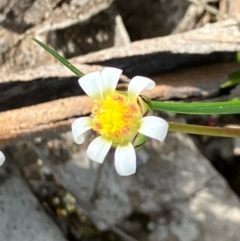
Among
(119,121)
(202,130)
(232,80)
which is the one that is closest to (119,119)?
(119,121)

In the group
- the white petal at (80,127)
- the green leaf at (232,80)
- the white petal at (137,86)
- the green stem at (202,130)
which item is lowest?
the green leaf at (232,80)

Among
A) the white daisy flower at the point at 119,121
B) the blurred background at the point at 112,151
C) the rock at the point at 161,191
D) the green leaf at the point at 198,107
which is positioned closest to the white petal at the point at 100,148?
the white daisy flower at the point at 119,121

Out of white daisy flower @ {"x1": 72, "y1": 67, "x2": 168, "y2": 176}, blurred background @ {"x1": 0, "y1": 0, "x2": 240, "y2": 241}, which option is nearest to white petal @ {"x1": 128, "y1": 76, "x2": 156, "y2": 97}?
white daisy flower @ {"x1": 72, "y1": 67, "x2": 168, "y2": 176}

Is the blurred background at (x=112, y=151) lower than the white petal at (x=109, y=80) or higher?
lower

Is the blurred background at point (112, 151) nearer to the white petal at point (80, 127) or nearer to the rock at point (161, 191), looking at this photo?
the rock at point (161, 191)

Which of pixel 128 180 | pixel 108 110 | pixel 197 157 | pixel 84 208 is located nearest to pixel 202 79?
pixel 197 157

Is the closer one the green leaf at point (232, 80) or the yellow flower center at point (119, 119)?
the yellow flower center at point (119, 119)

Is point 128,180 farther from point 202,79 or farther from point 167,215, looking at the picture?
point 202,79

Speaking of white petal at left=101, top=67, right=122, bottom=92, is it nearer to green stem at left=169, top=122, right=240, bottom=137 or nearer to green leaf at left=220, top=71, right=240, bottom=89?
green stem at left=169, top=122, right=240, bottom=137
